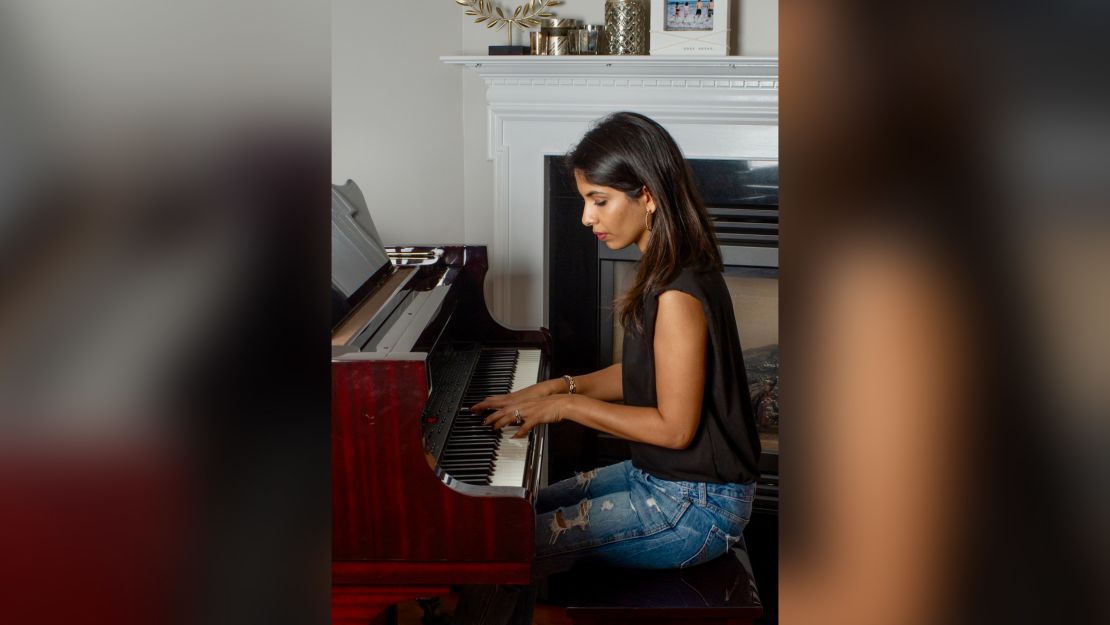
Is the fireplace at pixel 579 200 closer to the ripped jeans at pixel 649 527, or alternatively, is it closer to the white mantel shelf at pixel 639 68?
the white mantel shelf at pixel 639 68

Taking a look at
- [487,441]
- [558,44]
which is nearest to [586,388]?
[487,441]

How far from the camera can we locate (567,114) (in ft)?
9.33

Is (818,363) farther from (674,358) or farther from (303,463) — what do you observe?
(674,358)

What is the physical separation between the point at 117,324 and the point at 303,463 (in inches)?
1.0

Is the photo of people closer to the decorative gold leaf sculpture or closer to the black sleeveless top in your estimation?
the decorative gold leaf sculpture

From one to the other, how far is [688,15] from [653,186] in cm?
107

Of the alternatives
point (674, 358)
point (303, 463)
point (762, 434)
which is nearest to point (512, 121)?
point (762, 434)

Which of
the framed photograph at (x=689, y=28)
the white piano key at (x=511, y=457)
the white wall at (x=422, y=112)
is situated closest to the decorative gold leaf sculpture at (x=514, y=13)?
the white wall at (x=422, y=112)

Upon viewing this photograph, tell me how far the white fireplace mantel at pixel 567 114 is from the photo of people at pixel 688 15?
0.40 feet

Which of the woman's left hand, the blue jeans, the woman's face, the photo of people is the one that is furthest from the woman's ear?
the photo of people

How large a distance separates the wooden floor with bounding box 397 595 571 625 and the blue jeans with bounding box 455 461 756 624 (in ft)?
2.99

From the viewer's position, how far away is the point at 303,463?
0.11 metres

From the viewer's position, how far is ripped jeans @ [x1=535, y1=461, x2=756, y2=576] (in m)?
1.67

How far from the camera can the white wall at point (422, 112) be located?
2.73m
